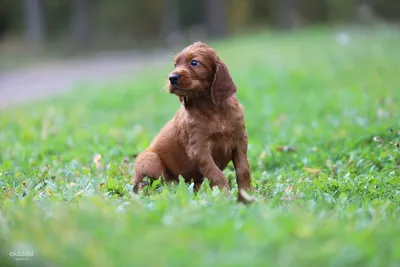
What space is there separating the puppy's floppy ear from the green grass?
815 mm

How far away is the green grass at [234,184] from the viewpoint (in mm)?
3100

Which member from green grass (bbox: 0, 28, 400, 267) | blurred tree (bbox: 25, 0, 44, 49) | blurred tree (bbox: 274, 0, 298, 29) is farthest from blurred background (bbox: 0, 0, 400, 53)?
green grass (bbox: 0, 28, 400, 267)

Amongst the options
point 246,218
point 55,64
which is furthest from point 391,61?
point 55,64

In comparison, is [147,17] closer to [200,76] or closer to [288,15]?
[288,15]

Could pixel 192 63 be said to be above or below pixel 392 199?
above

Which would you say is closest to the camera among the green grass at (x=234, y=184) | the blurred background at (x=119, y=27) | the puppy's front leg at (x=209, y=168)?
the green grass at (x=234, y=184)

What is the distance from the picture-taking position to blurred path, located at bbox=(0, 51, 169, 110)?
16.9m

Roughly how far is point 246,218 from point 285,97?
7.97 meters

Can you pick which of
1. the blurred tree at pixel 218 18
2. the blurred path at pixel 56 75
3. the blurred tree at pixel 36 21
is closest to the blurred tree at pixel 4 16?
the blurred tree at pixel 36 21

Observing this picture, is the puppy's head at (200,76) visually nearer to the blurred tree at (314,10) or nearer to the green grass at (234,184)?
the green grass at (234,184)

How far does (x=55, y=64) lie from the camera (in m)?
27.0

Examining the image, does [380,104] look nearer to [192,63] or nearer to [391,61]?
[192,63]

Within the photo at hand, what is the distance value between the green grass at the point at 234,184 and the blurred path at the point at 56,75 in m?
3.07

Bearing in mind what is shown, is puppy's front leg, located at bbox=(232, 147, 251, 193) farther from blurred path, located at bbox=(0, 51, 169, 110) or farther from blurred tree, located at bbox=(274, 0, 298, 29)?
blurred tree, located at bbox=(274, 0, 298, 29)
